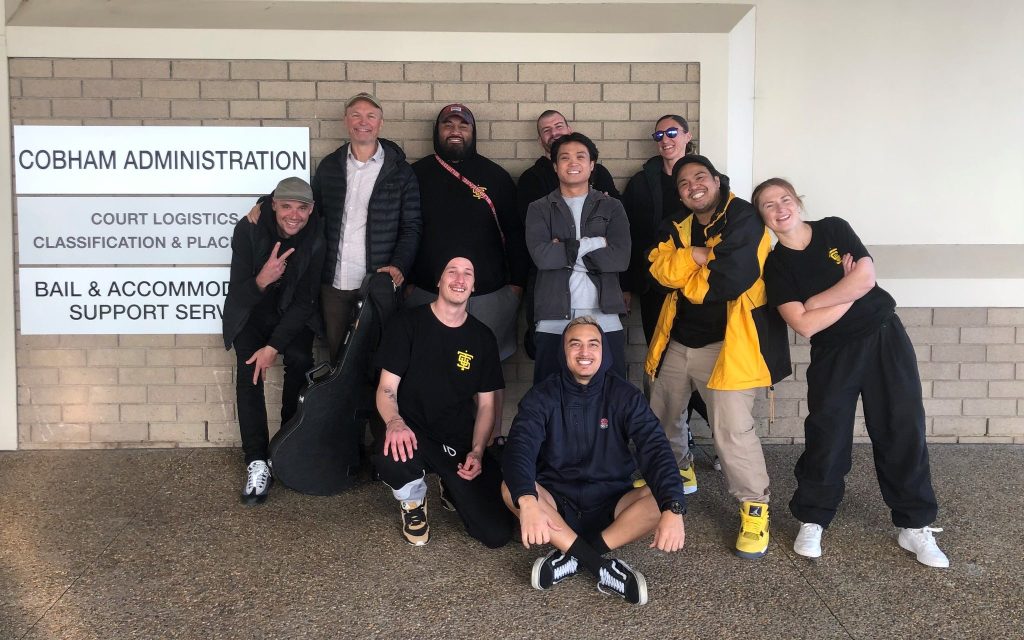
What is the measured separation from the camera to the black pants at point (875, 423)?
3404 millimetres

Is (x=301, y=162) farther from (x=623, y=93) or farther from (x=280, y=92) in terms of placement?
(x=623, y=93)

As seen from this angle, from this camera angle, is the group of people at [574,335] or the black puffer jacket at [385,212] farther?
the black puffer jacket at [385,212]

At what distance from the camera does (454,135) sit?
449 centimetres

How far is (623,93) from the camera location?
484cm

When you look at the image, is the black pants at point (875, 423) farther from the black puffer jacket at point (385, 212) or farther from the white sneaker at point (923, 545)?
the black puffer jacket at point (385, 212)

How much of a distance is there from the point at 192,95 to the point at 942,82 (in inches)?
182

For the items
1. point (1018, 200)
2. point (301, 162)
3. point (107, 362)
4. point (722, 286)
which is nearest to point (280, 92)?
point (301, 162)

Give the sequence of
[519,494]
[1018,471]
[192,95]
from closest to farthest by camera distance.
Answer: [519,494], [1018,471], [192,95]

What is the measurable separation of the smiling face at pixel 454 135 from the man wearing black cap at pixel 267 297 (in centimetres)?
83

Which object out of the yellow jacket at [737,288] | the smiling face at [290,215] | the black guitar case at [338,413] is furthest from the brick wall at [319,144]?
the yellow jacket at [737,288]

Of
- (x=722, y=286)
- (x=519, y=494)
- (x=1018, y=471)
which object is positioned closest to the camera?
(x=519, y=494)

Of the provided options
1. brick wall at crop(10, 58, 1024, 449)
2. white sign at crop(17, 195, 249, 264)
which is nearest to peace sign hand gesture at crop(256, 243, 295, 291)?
white sign at crop(17, 195, 249, 264)

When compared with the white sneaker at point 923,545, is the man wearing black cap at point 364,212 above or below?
above

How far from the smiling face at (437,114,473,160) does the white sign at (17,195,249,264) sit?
1.31m
